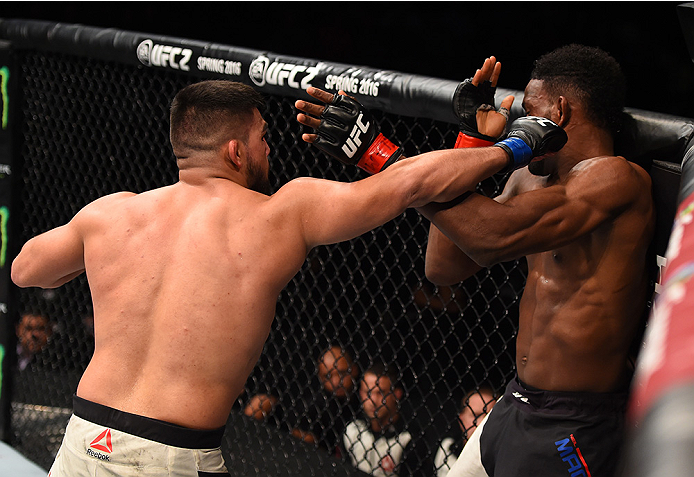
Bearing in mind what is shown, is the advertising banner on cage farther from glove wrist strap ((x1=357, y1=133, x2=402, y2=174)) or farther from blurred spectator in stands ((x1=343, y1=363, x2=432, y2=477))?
blurred spectator in stands ((x1=343, y1=363, x2=432, y2=477))

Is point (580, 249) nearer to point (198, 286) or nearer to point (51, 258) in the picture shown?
point (198, 286)

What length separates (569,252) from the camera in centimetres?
151

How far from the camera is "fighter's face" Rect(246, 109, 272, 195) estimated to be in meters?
1.54

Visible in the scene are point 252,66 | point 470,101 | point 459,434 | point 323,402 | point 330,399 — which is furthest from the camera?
point 323,402

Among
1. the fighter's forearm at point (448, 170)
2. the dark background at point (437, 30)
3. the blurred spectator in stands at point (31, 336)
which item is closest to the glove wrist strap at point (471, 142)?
the fighter's forearm at point (448, 170)

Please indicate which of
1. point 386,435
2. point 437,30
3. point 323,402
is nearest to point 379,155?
point 386,435

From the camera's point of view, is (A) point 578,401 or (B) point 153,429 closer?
(B) point 153,429

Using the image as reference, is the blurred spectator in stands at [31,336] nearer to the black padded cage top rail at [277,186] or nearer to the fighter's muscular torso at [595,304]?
the black padded cage top rail at [277,186]

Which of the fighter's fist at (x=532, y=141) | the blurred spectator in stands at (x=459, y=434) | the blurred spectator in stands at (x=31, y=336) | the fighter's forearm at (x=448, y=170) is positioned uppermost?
the fighter's fist at (x=532, y=141)

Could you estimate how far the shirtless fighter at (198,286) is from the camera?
4.54 feet

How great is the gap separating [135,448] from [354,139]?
0.73 m

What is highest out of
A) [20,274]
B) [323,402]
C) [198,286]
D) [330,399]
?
[198,286]

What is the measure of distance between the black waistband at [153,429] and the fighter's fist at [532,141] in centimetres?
78

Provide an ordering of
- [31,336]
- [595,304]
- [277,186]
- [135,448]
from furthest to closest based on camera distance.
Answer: [31,336]
[277,186]
[595,304]
[135,448]
